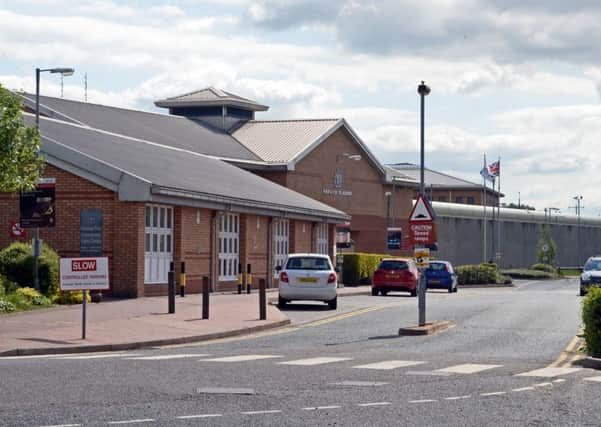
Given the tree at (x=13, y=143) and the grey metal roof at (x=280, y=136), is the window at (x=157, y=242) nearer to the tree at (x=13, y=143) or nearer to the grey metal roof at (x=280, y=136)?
the tree at (x=13, y=143)

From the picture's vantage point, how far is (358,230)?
76.9 m

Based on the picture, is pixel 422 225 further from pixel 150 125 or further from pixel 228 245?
pixel 150 125

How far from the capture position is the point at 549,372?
1675 centimetres

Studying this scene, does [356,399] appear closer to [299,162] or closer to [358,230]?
[299,162]

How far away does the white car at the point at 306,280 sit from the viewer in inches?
1330

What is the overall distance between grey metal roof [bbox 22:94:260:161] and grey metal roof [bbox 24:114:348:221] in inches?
219

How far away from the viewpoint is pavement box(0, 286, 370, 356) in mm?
20328

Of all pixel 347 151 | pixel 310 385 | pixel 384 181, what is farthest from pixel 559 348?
pixel 384 181

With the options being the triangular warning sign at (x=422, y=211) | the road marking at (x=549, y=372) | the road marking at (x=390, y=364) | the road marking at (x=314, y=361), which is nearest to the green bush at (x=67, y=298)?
the triangular warning sign at (x=422, y=211)

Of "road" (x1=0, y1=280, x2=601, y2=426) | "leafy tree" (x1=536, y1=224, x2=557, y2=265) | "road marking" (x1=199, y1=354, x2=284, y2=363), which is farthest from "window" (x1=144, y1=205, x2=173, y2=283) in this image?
"leafy tree" (x1=536, y1=224, x2=557, y2=265)

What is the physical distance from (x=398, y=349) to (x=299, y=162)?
4648 cm

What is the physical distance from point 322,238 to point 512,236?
59.6 m

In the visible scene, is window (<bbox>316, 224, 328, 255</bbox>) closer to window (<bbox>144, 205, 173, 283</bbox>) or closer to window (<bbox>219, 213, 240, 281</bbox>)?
window (<bbox>219, 213, 240, 281</bbox>)

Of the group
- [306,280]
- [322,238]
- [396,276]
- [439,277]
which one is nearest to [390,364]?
[306,280]
